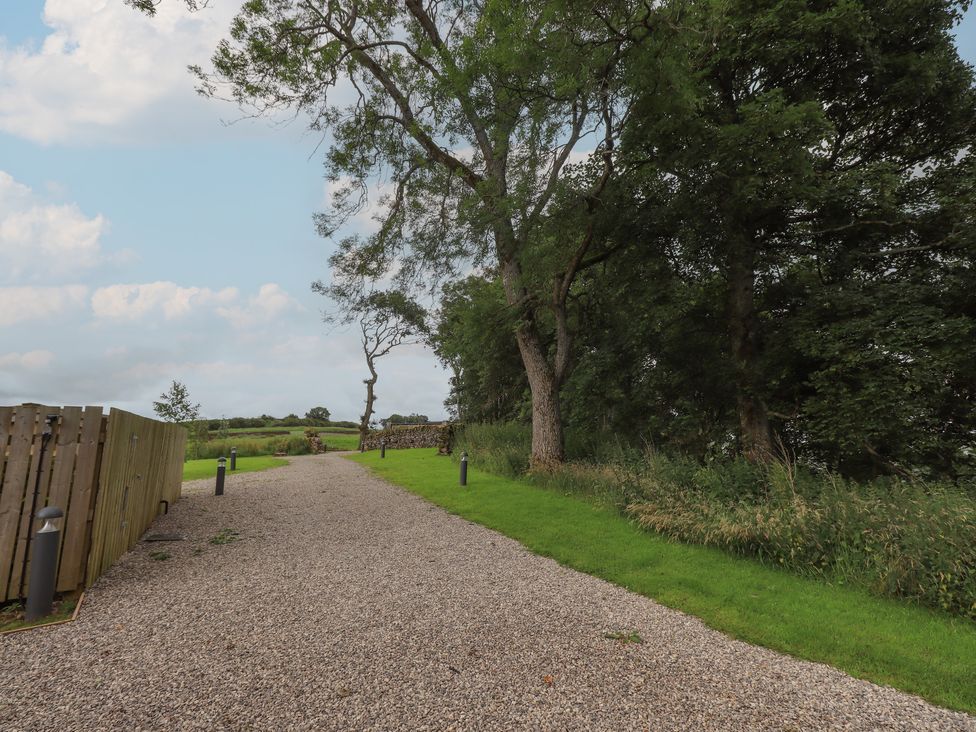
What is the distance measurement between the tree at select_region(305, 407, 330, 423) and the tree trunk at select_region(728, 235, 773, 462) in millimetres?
45903

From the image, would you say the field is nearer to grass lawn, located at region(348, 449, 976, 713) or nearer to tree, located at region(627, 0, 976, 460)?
grass lawn, located at region(348, 449, 976, 713)

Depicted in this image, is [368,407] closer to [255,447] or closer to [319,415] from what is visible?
[255,447]

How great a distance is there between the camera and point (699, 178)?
10711mm

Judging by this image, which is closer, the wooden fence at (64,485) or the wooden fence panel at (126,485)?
the wooden fence at (64,485)

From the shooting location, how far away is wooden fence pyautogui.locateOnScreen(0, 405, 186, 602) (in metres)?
→ 4.64

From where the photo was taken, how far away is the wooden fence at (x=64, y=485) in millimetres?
4645

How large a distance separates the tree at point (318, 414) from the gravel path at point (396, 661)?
47.5 m

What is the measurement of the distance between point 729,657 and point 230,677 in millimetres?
3676

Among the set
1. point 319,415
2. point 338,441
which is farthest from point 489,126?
point 319,415

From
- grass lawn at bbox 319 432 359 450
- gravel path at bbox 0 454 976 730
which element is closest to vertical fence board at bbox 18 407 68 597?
Result: gravel path at bbox 0 454 976 730

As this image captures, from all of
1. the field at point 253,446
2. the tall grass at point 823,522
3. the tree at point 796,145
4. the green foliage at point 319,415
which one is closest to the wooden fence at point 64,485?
the tall grass at point 823,522

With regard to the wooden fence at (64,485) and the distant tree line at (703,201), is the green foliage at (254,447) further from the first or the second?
the wooden fence at (64,485)

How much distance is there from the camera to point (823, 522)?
20.6ft

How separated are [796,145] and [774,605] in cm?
873
